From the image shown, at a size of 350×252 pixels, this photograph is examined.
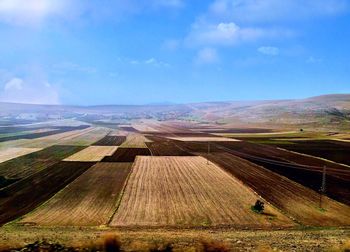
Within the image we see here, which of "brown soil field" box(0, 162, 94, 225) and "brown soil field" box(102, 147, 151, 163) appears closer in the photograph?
"brown soil field" box(0, 162, 94, 225)

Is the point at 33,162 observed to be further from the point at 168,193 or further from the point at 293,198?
the point at 293,198

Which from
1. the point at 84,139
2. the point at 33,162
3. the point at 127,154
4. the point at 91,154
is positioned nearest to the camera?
the point at 33,162

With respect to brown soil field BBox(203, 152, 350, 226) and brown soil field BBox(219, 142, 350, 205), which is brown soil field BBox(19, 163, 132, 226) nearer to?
brown soil field BBox(203, 152, 350, 226)

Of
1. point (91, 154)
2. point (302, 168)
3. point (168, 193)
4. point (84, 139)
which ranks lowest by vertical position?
point (84, 139)

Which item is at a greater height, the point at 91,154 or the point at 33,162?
the point at 91,154

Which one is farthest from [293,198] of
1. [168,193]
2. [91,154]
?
[91,154]

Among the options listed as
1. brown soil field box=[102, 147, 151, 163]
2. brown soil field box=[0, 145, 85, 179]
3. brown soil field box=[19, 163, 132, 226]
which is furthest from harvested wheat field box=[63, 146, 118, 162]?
brown soil field box=[19, 163, 132, 226]
